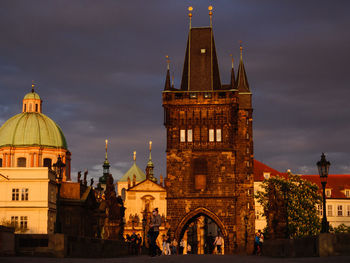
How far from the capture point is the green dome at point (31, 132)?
111637 millimetres

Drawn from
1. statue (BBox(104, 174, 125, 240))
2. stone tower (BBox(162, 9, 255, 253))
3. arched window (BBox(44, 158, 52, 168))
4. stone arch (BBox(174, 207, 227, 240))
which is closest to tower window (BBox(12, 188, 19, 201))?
stone tower (BBox(162, 9, 255, 253))

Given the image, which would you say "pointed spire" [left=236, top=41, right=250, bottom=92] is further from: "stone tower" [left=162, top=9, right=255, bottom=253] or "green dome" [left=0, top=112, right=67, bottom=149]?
"green dome" [left=0, top=112, right=67, bottom=149]

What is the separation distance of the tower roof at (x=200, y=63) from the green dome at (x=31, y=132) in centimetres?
4099

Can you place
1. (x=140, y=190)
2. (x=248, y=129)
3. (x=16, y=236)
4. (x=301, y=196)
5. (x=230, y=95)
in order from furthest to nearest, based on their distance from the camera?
(x=140, y=190) → (x=248, y=129) → (x=230, y=95) → (x=301, y=196) → (x=16, y=236)

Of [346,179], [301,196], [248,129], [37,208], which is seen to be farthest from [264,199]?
[346,179]

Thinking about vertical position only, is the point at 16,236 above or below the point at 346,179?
below

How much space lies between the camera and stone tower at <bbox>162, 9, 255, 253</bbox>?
72500 mm

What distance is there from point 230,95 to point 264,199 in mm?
12183

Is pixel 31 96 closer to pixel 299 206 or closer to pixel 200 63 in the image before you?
pixel 200 63

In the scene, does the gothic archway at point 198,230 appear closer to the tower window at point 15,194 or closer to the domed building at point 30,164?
the domed building at point 30,164

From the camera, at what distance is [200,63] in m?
79.2

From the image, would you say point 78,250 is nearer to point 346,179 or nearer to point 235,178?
point 235,178

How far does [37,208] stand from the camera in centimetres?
7494

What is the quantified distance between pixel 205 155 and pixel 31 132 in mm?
47475
